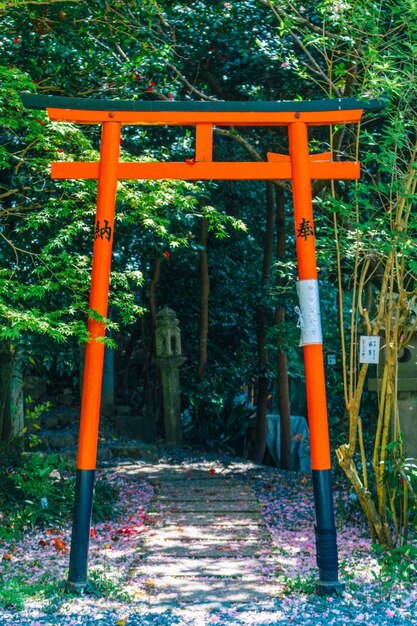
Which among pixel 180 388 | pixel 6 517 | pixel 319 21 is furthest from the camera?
pixel 180 388

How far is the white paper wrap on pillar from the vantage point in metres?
4.71

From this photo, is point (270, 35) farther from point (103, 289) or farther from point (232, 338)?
point (232, 338)

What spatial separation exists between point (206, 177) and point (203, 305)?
589cm

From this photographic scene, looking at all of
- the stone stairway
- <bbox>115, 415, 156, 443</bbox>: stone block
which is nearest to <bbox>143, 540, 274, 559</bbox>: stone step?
the stone stairway

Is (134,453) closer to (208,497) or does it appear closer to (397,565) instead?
(208,497)

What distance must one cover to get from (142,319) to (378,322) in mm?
6645

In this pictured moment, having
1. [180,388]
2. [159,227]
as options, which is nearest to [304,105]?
[159,227]

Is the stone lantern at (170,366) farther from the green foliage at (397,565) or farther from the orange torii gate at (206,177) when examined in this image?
the orange torii gate at (206,177)

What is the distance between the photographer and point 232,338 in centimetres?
1168

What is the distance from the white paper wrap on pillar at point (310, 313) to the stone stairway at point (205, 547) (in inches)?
57.3

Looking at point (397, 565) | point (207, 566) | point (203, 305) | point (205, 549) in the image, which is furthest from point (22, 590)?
point (203, 305)

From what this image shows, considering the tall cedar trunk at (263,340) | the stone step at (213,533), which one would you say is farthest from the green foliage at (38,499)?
the tall cedar trunk at (263,340)

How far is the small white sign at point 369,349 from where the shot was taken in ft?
17.7

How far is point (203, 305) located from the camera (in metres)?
10.8
